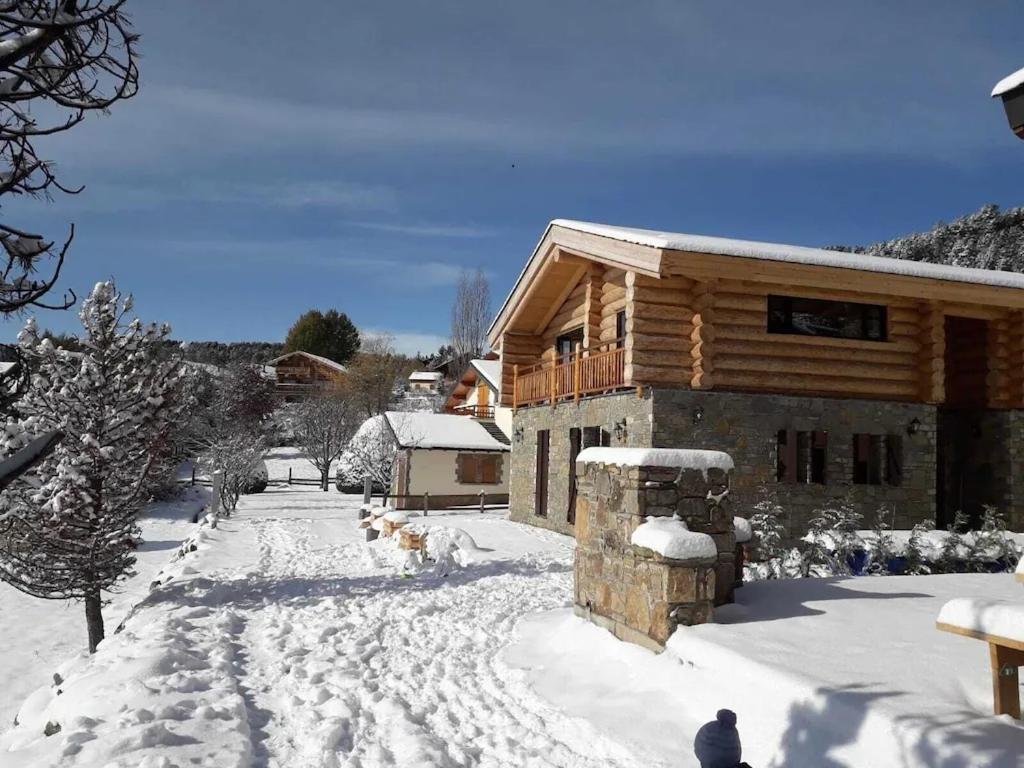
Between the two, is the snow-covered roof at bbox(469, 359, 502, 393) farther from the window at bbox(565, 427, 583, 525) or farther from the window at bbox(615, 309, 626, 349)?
Answer: the window at bbox(615, 309, 626, 349)

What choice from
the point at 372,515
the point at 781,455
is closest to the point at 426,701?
the point at 781,455

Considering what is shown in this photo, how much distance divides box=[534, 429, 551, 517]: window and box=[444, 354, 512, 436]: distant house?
33.2 feet

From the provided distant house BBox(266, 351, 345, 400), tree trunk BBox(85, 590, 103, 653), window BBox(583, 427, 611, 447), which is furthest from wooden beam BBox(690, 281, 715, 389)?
distant house BBox(266, 351, 345, 400)

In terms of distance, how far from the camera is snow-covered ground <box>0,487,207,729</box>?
12.0 m

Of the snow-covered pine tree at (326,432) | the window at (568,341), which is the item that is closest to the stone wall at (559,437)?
the window at (568,341)

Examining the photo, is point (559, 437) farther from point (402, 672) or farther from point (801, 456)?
point (402, 672)

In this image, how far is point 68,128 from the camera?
4.09m

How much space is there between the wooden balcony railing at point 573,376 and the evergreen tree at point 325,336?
169 feet

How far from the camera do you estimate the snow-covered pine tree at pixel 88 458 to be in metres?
10.4

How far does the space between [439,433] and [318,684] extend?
889 inches

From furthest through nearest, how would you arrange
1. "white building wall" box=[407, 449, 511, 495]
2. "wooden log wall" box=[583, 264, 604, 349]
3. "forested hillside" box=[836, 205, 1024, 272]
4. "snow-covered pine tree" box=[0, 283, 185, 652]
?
"forested hillside" box=[836, 205, 1024, 272] < "white building wall" box=[407, 449, 511, 495] < "wooden log wall" box=[583, 264, 604, 349] < "snow-covered pine tree" box=[0, 283, 185, 652]

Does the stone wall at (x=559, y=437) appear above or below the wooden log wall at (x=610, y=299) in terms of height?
below

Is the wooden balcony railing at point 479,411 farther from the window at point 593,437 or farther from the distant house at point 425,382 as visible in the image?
the distant house at point 425,382

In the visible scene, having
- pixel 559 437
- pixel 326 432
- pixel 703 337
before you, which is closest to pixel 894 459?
pixel 703 337
